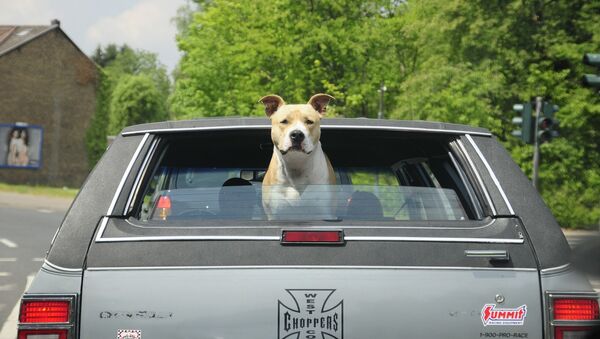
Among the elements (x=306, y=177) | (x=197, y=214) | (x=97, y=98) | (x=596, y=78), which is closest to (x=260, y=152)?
(x=306, y=177)

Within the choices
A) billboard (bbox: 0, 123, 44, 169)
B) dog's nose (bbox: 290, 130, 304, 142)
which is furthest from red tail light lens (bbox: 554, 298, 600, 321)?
billboard (bbox: 0, 123, 44, 169)

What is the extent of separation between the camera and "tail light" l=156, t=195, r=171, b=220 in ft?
12.4

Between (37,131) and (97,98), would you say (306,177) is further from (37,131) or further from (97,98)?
(97,98)

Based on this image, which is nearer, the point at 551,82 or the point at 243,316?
the point at 243,316

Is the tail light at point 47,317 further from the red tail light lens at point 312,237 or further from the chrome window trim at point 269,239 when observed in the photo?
the red tail light lens at point 312,237

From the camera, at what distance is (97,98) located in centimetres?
7112

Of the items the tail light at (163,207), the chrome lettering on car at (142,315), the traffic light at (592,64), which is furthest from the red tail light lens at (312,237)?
the traffic light at (592,64)

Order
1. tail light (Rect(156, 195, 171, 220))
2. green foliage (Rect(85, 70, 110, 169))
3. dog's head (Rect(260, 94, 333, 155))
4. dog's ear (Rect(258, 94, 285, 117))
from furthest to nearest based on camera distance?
1. green foliage (Rect(85, 70, 110, 169))
2. dog's ear (Rect(258, 94, 285, 117))
3. dog's head (Rect(260, 94, 333, 155))
4. tail light (Rect(156, 195, 171, 220))

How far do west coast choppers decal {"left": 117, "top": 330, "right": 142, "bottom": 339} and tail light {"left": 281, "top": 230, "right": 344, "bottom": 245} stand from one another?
53 centimetres

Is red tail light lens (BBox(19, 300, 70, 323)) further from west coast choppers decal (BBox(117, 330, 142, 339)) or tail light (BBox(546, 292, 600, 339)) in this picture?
tail light (BBox(546, 292, 600, 339))

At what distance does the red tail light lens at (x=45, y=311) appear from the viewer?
9.78 ft

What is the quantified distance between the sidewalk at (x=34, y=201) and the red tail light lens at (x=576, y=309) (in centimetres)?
3551

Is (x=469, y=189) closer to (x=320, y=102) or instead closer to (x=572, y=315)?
(x=572, y=315)

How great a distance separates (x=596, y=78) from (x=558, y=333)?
12.1 m
